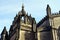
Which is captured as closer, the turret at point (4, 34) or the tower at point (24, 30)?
the tower at point (24, 30)

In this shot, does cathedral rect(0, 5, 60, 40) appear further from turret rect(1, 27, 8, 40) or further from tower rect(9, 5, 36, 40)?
turret rect(1, 27, 8, 40)

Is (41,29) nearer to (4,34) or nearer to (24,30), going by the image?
(24,30)

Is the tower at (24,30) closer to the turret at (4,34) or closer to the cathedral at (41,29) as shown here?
the cathedral at (41,29)

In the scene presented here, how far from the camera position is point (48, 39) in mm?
33781

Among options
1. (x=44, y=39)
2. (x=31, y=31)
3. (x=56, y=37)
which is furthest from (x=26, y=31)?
(x=56, y=37)

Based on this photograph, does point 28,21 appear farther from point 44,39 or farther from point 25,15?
point 44,39

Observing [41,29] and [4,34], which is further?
[4,34]

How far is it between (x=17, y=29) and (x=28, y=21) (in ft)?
14.9

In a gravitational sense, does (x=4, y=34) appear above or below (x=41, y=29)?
below

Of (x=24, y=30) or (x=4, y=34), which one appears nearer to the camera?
(x=24, y=30)

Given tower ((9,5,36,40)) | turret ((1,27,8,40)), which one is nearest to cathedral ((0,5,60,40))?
tower ((9,5,36,40))

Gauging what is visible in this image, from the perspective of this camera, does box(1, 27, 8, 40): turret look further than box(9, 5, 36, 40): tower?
Yes

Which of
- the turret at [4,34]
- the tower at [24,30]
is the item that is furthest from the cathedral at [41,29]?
the turret at [4,34]

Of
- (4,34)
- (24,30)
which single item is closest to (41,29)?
(24,30)
